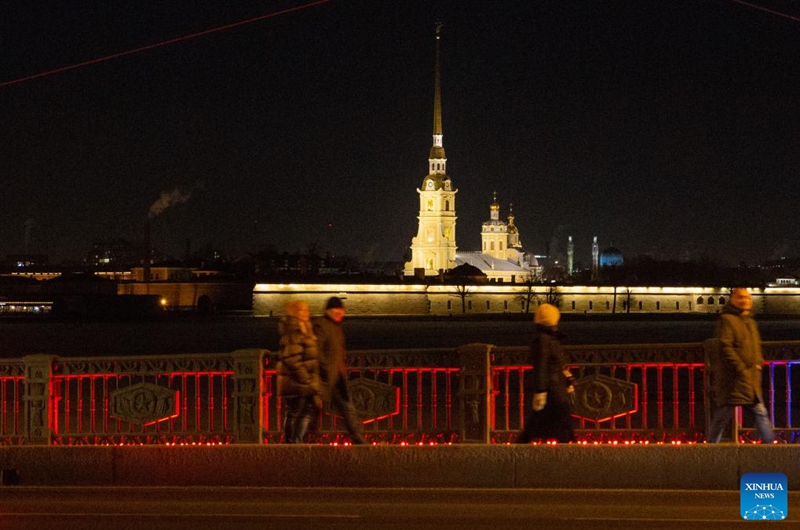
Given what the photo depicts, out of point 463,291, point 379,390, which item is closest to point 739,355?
point 379,390

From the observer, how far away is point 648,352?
12555mm

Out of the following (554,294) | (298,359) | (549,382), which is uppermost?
(554,294)

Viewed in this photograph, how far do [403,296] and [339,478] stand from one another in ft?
378

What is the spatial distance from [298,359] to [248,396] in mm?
965

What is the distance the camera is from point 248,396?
1277 centimetres

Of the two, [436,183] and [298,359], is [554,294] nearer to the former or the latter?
[436,183]

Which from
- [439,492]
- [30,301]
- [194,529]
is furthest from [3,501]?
[30,301]

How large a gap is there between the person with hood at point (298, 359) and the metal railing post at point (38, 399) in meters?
2.61

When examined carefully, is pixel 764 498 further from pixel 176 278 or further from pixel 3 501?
pixel 176 278

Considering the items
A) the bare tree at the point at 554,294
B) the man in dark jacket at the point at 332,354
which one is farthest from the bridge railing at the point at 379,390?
the bare tree at the point at 554,294

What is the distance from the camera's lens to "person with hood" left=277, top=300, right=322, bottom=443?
12109 millimetres

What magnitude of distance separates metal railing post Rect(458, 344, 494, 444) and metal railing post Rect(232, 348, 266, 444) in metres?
2.08

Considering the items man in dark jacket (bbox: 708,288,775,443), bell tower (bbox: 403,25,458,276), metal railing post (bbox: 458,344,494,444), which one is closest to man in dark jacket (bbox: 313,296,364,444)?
metal railing post (bbox: 458,344,494,444)

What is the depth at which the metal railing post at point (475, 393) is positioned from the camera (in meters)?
12.4
